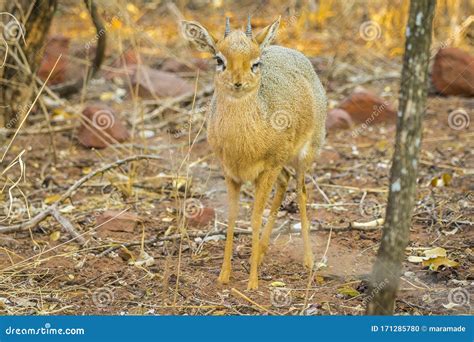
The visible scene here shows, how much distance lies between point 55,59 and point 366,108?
4241mm

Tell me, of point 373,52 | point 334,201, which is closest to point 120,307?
point 334,201

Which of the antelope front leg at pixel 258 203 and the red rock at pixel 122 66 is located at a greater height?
the red rock at pixel 122 66

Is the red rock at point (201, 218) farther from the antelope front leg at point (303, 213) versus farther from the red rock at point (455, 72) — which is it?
the red rock at point (455, 72)

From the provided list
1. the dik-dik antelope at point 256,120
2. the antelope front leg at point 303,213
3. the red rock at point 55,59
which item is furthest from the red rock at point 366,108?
the red rock at point 55,59

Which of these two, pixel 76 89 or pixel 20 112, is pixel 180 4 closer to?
pixel 76 89

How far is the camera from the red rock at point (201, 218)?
6.89 m

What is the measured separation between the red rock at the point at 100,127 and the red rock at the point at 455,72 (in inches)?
168

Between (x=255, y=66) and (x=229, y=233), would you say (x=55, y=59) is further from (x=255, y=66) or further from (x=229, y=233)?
(x=255, y=66)

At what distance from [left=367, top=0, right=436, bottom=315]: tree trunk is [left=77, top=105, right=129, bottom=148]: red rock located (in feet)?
16.9

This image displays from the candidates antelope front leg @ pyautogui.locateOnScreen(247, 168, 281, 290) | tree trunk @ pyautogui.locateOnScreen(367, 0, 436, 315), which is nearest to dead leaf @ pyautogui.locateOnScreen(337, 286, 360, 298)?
antelope front leg @ pyautogui.locateOnScreen(247, 168, 281, 290)

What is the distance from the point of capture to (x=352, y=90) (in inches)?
420

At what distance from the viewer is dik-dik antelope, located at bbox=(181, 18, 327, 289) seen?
5.18m

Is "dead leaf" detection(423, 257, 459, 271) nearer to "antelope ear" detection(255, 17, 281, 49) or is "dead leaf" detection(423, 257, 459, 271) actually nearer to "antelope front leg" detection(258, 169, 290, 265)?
"antelope front leg" detection(258, 169, 290, 265)

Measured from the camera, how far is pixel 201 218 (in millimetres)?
6918
